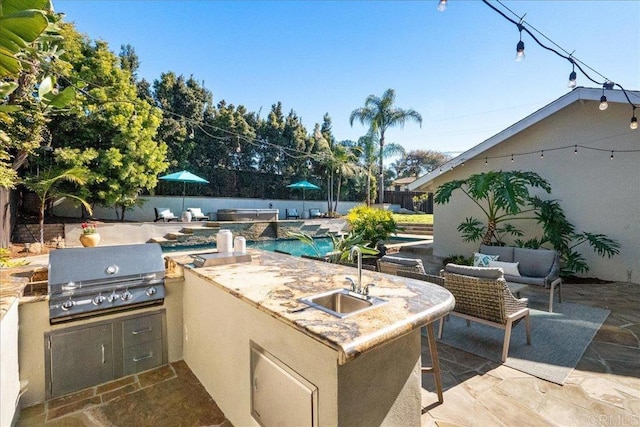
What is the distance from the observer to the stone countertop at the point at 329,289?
1160 millimetres

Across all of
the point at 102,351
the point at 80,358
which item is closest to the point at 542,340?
the point at 102,351

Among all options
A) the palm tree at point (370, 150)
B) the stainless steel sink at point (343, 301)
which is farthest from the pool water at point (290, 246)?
the stainless steel sink at point (343, 301)

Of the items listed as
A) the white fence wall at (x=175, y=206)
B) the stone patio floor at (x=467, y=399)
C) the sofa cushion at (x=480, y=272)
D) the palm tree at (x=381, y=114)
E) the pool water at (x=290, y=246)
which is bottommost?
the pool water at (x=290, y=246)

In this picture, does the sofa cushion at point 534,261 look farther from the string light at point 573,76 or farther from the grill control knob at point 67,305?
the grill control knob at point 67,305

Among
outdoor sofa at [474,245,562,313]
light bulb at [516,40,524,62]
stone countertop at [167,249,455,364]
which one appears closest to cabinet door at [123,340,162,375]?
stone countertop at [167,249,455,364]

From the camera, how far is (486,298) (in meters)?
3.17

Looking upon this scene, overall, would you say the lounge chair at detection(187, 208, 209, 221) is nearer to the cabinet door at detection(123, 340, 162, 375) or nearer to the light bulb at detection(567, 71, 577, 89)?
the cabinet door at detection(123, 340, 162, 375)

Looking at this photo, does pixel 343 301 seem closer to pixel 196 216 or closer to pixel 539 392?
pixel 539 392

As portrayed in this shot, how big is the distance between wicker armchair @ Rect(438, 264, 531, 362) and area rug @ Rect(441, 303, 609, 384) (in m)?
0.20

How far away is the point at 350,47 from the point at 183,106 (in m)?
11.1

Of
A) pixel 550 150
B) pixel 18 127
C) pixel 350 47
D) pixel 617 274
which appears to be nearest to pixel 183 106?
pixel 18 127

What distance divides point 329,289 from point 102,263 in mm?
2071

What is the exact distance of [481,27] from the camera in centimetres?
496

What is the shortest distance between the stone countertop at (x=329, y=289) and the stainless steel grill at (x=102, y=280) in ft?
1.22
